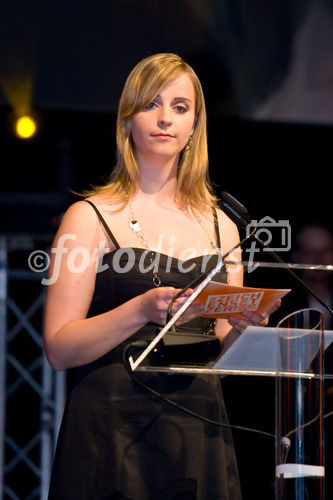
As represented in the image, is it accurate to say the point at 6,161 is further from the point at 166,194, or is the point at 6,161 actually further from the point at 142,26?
the point at 166,194

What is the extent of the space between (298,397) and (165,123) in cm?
95

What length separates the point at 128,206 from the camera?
227cm

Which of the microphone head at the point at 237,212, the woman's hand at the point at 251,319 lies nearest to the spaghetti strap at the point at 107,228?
the microphone head at the point at 237,212

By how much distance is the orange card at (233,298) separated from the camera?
63.4 inches

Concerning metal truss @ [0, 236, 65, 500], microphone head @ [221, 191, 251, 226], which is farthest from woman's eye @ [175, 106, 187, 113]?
metal truss @ [0, 236, 65, 500]

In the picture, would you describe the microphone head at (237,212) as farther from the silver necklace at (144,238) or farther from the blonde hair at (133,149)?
the blonde hair at (133,149)

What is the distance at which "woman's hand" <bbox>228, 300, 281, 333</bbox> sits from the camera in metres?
1.74

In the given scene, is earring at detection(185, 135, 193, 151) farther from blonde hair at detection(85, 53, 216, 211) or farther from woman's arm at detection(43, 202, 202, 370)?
woman's arm at detection(43, 202, 202, 370)

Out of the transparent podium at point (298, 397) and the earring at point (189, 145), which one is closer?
the transparent podium at point (298, 397)

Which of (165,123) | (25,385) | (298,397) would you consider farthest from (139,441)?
(25,385)

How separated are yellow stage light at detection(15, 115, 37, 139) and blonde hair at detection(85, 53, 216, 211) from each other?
2688mm

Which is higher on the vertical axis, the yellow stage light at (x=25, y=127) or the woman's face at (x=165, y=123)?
the yellow stage light at (x=25, y=127)

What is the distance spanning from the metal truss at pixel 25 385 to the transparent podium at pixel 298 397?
3702 mm

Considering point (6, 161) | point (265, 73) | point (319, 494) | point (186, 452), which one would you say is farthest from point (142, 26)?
point (319, 494)
